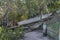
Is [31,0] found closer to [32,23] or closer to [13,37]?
[32,23]

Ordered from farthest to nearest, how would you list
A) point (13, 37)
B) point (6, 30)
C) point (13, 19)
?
point (13, 19)
point (6, 30)
point (13, 37)

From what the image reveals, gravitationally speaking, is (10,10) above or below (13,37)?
above

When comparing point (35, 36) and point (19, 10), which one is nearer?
point (35, 36)

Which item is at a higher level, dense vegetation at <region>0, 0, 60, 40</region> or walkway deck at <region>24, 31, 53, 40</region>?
dense vegetation at <region>0, 0, 60, 40</region>

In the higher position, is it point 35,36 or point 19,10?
point 19,10

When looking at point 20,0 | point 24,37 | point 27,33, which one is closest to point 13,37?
point 24,37

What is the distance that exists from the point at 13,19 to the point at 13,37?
1735 mm

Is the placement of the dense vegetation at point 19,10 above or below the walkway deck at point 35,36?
above

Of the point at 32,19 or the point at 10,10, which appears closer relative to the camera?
the point at 10,10

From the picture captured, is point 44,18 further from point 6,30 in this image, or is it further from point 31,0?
point 6,30

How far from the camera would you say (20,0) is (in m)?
7.00

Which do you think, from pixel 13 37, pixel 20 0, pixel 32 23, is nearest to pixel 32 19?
pixel 32 23

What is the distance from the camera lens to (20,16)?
7996mm

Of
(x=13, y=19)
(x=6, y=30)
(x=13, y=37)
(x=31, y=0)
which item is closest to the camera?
(x=13, y=37)
